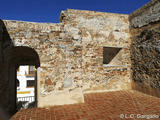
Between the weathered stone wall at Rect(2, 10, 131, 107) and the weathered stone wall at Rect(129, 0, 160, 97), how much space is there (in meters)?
1.20

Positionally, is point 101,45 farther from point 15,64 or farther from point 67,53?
point 15,64

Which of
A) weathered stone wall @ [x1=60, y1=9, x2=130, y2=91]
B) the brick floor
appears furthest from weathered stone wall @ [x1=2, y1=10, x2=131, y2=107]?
the brick floor

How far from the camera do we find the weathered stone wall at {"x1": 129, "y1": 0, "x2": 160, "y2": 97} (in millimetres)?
4688

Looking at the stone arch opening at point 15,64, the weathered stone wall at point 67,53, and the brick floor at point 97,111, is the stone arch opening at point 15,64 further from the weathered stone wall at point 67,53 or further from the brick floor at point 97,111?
the brick floor at point 97,111

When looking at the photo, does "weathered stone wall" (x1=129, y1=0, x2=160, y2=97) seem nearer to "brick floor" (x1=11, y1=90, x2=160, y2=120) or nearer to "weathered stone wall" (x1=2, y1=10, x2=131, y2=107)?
"brick floor" (x1=11, y1=90, x2=160, y2=120)

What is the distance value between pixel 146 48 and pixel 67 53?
10.6ft

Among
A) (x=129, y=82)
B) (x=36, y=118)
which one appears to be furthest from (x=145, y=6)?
(x=36, y=118)

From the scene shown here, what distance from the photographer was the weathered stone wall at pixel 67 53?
3971 mm

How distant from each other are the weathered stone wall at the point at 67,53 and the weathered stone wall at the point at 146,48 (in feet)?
3.93

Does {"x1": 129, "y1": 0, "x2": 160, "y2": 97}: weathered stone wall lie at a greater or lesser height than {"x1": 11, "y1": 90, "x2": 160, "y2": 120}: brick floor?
greater

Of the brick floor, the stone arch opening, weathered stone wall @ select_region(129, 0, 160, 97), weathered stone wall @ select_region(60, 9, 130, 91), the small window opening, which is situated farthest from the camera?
the small window opening

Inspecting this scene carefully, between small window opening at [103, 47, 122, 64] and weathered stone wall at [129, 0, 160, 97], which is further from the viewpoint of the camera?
small window opening at [103, 47, 122, 64]

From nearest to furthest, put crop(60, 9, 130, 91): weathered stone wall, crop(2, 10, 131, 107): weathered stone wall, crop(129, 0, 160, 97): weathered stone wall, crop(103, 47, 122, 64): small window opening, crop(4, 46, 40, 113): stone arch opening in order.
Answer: crop(2, 10, 131, 107): weathered stone wall, crop(4, 46, 40, 113): stone arch opening, crop(129, 0, 160, 97): weathered stone wall, crop(60, 9, 130, 91): weathered stone wall, crop(103, 47, 122, 64): small window opening

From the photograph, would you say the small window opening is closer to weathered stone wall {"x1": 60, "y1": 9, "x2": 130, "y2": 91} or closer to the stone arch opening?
weathered stone wall {"x1": 60, "y1": 9, "x2": 130, "y2": 91}
